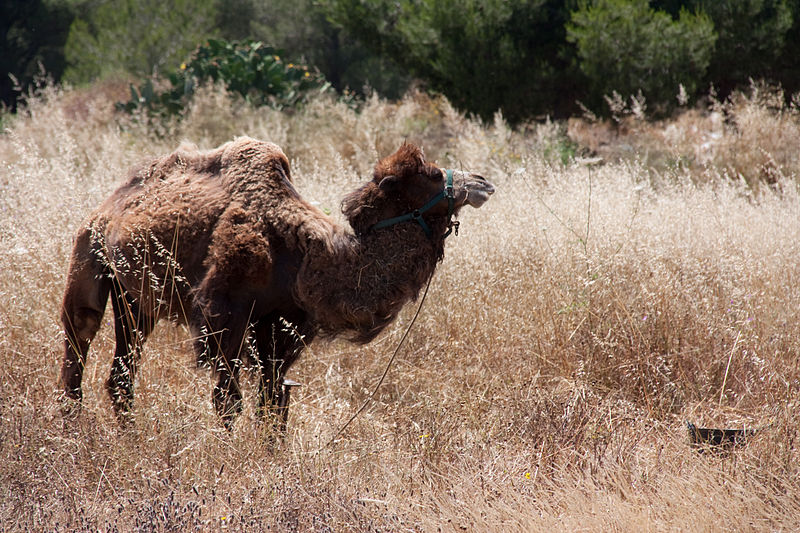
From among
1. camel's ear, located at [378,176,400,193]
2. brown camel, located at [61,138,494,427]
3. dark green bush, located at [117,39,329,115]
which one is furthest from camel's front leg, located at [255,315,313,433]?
dark green bush, located at [117,39,329,115]

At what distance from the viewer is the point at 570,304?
5273 mm

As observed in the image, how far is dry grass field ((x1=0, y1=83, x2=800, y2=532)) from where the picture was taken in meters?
3.34

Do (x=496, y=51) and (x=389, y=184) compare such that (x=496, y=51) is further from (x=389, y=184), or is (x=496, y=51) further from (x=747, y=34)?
(x=389, y=184)

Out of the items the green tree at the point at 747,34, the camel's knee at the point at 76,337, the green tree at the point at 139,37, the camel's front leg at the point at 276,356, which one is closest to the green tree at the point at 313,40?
the green tree at the point at 139,37

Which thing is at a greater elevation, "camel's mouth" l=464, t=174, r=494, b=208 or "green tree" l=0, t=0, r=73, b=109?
"camel's mouth" l=464, t=174, r=494, b=208

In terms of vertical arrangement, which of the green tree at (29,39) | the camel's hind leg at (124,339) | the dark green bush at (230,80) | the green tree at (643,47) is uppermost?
the green tree at (643,47)

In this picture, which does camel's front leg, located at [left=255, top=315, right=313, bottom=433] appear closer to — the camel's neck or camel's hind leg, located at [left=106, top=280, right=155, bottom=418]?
the camel's neck

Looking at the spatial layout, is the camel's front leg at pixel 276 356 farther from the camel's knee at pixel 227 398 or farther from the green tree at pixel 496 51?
the green tree at pixel 496 51

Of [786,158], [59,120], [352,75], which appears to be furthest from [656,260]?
[352,75]

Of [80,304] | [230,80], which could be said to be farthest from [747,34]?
[80,304]

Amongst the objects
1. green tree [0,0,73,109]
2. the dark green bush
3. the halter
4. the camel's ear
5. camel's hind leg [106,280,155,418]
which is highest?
the camel's ear

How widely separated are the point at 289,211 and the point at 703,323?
294 cm

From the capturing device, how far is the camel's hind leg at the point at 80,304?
4312mm

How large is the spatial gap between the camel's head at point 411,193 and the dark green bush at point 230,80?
971cm
